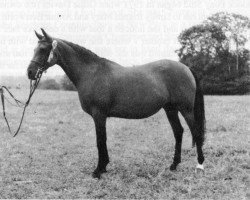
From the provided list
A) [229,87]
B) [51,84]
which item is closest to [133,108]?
[229,87]

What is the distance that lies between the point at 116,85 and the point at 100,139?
46.6 inches

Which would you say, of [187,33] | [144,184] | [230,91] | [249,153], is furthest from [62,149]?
[187,33]

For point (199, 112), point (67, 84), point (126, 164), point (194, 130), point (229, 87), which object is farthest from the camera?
point (67, 84)

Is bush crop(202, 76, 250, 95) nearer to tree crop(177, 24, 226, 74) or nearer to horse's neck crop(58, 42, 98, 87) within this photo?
tree crop(177, 24, 226, 74)

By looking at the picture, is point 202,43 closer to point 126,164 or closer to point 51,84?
point 51,84

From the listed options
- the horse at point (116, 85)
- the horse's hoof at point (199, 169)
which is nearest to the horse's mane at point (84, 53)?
the horse at point (116, 85)

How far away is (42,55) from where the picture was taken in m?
6.64

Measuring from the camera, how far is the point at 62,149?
9.98m

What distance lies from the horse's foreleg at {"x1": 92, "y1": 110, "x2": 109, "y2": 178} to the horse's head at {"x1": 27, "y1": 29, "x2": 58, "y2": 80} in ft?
4.62

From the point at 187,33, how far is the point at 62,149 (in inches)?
1805

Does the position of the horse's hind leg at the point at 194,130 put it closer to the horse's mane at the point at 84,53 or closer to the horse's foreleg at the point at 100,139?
the horse's foreleg at the point at 100,139

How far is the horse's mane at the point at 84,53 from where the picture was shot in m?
7.02

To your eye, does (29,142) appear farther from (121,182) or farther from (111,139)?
(121,182)

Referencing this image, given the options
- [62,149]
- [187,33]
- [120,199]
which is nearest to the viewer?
[120,199]
